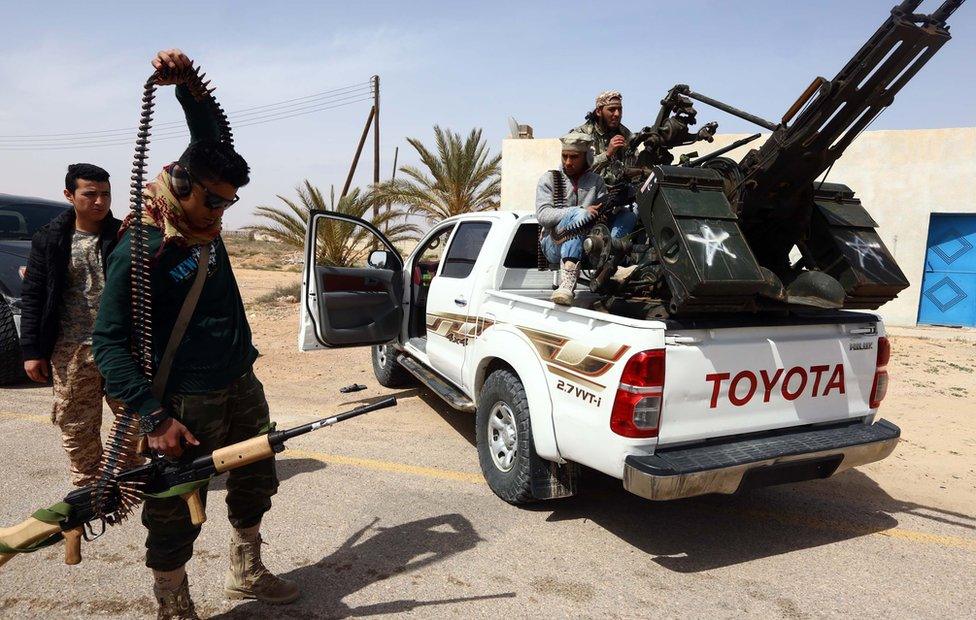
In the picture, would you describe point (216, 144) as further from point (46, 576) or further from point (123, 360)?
point (46, 576)

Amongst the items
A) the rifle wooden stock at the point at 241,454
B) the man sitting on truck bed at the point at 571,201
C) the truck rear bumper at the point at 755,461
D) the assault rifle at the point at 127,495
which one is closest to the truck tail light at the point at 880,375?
the truck rear bumper at the point at 755,461

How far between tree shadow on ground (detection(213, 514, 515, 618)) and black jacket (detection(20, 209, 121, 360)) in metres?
1.86

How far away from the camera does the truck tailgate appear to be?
300cm

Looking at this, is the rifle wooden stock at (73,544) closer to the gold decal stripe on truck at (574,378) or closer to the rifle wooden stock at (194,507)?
the rifle wooden stock at (194,507)

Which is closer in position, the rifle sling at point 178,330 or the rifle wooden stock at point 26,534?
the rifle wooden stock at point 26,534

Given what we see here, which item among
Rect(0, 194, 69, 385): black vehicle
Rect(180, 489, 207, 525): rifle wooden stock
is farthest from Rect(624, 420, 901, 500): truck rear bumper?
Rect(0, 194, 69, 385): black vehicle

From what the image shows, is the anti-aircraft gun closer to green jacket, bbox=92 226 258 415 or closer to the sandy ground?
the sandy ground

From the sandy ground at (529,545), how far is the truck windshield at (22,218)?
2552 mm

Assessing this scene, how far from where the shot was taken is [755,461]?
299 cm

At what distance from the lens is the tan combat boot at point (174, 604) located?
240 cm

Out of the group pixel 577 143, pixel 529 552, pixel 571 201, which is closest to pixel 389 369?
pixel 571 201

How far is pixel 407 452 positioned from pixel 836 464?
2.89m

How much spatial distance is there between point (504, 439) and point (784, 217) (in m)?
2.17

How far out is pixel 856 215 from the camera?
12.4ft
